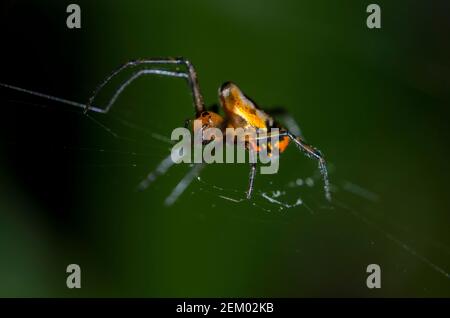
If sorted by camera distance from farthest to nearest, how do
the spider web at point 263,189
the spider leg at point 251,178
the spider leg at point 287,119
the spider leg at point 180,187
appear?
the spider leg at point 287,119
the spider web at point 263,189
the spider leg at point 180,187
the spider leg at point 251,178

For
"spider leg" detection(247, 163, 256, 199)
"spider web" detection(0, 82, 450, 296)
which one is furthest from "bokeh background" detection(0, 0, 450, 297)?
"spider leg" detection(247, 163, 256, 199)

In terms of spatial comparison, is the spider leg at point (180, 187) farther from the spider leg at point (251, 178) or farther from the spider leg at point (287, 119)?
the spider leg at point (287, 119)

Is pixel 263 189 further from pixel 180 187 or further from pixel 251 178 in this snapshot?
pixel 251 178

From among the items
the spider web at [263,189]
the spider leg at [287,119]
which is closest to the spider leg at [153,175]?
the spider web at [263,189]

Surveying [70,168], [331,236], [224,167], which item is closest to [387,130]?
[331,236]

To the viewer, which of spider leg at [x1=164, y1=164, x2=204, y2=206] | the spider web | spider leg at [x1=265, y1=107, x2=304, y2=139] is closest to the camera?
spider leg at [x1=164, y1=164, x2=204, y2=206]

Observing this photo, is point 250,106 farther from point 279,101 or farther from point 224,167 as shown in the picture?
point 279,101

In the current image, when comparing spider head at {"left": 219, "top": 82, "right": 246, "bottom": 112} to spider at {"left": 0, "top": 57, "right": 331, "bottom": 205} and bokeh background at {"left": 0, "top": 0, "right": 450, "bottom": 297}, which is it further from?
bokeh background at {"left": 0, "top": 0, "right": 450, "bottom": 297}

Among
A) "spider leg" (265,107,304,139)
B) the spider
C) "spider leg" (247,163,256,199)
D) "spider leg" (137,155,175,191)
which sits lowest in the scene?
"spider leg" (247,163,256,199)

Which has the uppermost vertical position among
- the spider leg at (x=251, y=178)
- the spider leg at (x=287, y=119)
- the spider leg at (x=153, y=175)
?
the spider leg at (x=287, y=119)

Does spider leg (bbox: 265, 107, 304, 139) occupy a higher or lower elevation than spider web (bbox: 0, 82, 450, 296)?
higher
